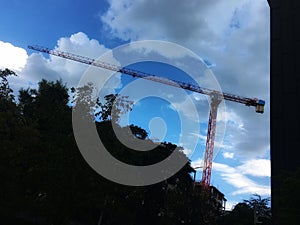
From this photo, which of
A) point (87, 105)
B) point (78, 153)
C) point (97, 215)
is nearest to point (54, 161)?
point (78, 153)

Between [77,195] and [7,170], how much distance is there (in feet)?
9.62

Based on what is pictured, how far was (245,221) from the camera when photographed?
2302 inches

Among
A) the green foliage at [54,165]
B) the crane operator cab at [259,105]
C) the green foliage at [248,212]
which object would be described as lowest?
the green foliage at [54,165]
